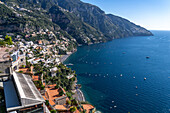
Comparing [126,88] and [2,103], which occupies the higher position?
[2,103]

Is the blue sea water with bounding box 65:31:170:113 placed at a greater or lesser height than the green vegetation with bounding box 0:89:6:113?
lesser

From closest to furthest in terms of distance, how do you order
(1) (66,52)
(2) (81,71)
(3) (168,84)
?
(3) (168,84) → (2) (81,71) → (1) (66,52)

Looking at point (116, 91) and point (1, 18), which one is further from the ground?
point (1, 18)

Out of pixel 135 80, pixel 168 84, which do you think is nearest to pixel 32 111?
pixel 135 80

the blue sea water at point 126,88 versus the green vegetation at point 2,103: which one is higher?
the green vegetation at point 2,103

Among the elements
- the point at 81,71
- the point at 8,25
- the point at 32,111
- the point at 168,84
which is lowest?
the point at 168,84

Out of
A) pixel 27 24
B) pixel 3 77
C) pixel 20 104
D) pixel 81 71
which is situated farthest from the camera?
pixel 27 24

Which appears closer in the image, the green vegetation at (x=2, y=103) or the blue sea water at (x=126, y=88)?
the green vegetation at (x=2, y=103)

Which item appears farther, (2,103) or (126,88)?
(126,88)

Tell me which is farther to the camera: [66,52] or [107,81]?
[66,52]

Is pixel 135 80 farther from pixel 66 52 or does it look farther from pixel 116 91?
pixel 66 52

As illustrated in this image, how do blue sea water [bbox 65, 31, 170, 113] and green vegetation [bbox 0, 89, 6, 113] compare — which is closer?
green vegetation [bbox 0, 89, 6, 113]
